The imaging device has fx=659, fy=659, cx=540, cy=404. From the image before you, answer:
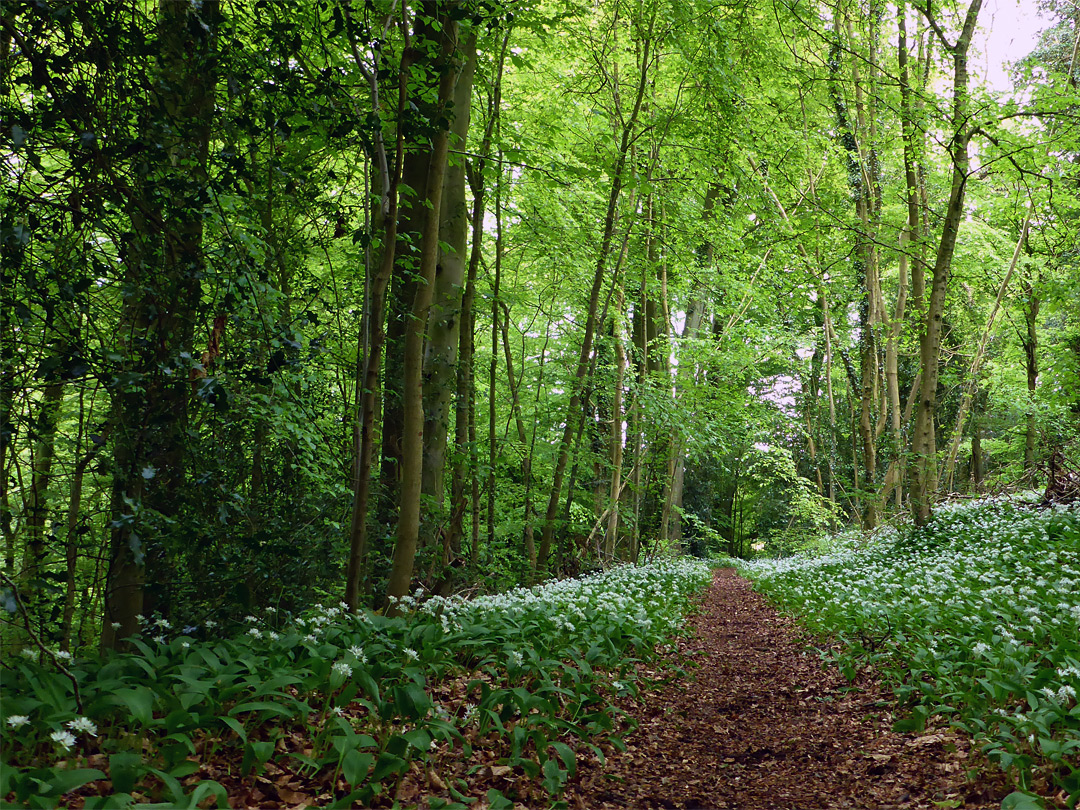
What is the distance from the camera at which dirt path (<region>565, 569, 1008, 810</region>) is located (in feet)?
10.7

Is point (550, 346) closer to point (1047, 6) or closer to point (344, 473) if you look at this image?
point (344, 473)

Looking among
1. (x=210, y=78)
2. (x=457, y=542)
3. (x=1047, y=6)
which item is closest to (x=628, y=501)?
(x=457, y=542)

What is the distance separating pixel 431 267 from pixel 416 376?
0.98 metres

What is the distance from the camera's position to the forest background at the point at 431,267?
11.9 feet

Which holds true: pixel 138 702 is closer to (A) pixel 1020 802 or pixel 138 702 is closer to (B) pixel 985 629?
(A) pixel 1020 802

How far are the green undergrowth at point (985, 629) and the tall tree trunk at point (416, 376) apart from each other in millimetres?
3586

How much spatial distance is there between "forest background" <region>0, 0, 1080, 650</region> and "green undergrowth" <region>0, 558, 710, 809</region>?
Result: 554 millimetres

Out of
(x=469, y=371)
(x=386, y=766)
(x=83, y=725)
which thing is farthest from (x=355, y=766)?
(x=469, y=371)

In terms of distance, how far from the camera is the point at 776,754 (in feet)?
13.1

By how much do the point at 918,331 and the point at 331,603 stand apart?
11271mm

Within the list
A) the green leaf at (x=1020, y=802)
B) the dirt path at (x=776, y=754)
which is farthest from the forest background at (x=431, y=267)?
the green leaf at (x=1020, y=802)

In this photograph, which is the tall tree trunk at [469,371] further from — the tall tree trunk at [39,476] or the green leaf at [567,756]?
the green leaf at [567,756]

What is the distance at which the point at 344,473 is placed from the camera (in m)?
6.24

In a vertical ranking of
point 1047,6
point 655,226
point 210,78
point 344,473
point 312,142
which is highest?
point 1047,6
